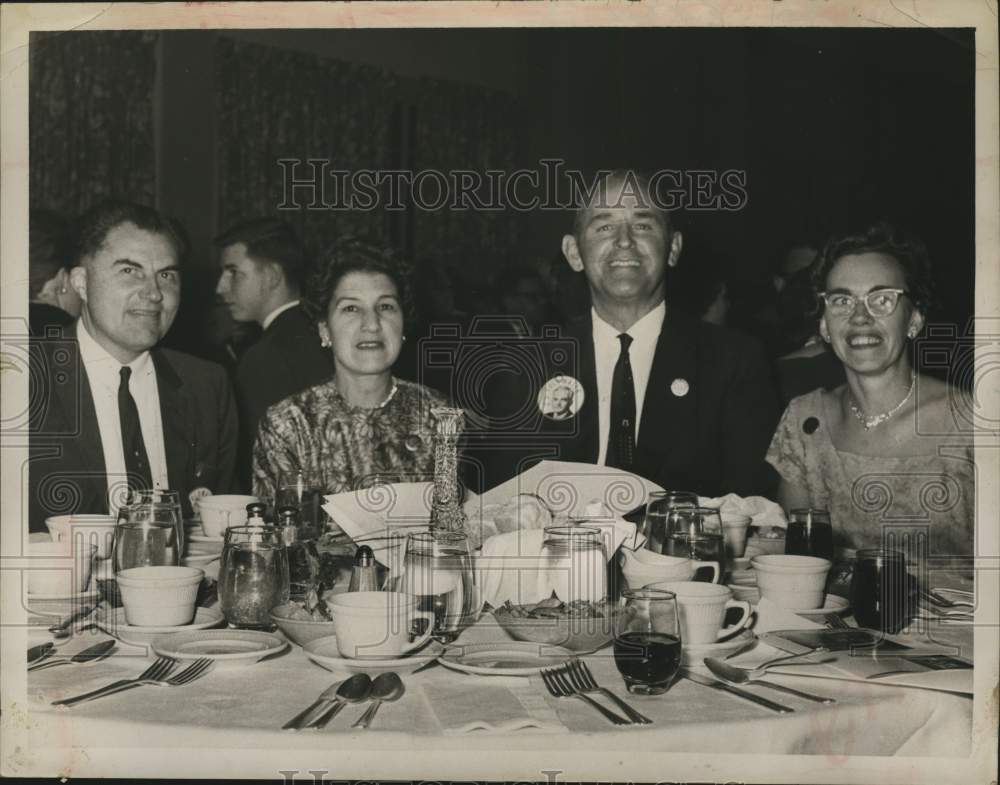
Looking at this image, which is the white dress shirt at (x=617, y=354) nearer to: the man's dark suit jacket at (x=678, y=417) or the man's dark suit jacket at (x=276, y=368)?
the man's dark suit jacket at (x=678, y=417)

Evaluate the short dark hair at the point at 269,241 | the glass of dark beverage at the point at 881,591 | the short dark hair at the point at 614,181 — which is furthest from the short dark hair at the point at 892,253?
the short dark hair at the point at 269,241

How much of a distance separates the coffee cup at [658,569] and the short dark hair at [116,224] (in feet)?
4.38

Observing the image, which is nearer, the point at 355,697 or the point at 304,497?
the point at 355,697

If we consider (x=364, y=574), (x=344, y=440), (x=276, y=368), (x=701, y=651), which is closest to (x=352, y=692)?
(x=364, y=574)

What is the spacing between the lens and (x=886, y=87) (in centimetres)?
253

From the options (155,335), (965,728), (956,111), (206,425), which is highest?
(956,111)

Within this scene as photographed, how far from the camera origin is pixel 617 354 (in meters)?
2.70

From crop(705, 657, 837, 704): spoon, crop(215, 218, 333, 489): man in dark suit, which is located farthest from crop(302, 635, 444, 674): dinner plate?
crop(215, 218, 333, 489): man in dark suit

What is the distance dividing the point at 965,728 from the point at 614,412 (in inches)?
43.3

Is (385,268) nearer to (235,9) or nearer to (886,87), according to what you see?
(235,9)

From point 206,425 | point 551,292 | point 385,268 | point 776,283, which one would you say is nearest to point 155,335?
point 206,425

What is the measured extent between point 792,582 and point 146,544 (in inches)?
44.7

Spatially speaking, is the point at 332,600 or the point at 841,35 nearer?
the point at 332,600

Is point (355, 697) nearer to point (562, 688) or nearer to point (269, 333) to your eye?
point (562, 688)
